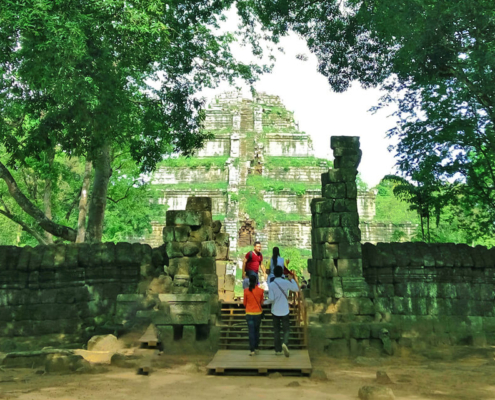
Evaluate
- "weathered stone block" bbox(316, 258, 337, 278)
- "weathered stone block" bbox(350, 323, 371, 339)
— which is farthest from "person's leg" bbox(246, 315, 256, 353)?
"weathered stone block" bbox(316, 258, 337, 278)

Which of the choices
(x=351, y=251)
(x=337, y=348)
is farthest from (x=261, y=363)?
(x=351, y=251)

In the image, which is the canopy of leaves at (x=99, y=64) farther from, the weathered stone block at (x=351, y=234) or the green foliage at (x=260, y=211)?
the green foliage at (x=260, y=211)

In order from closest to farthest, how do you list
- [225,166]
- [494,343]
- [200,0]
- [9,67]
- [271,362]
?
[271,362] → [9,67] → [494,343] → [200,0] → [225,166]

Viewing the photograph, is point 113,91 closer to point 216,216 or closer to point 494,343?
point 494,343

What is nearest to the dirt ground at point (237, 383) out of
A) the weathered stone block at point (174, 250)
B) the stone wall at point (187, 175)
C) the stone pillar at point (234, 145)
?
the weathered stone block at point (174, 250)

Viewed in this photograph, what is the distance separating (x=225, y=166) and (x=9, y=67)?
27166 mm

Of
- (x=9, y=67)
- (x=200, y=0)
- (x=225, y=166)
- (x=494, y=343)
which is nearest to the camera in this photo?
(x=9, y=67)

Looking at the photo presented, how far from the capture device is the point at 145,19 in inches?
319

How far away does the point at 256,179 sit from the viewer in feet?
116

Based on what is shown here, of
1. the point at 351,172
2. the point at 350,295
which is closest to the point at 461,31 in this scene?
the point at 351,172

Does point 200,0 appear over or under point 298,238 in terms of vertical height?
over

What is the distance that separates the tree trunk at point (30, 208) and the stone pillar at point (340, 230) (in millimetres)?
6317

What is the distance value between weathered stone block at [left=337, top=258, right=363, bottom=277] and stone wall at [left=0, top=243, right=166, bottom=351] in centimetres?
371

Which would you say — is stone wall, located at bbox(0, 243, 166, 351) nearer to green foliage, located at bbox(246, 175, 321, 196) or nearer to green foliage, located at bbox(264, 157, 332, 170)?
green foliage, located at bbox(246, 175, 321, 196)
